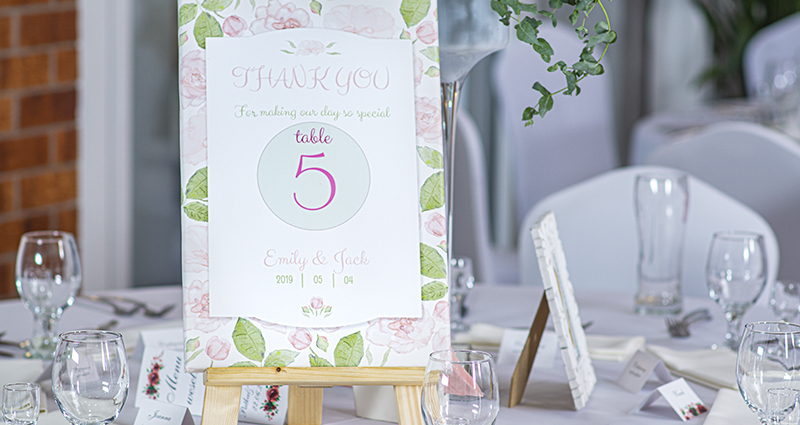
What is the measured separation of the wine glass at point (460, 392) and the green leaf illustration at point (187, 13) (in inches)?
14.6

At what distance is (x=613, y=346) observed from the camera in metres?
1.10

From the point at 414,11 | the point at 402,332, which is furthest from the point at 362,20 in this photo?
the point at 402,332

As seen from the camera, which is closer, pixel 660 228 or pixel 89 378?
pixel 89 378

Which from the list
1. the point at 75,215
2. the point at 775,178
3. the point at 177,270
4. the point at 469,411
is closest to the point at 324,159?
the point at 469,411

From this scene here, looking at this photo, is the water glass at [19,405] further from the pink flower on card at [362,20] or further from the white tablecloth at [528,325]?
the pink flower on card at [362,20]

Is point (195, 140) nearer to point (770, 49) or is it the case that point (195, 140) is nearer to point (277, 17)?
point (277, 17)

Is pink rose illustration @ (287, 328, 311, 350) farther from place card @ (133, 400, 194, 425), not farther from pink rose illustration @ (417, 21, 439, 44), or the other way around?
pink rose illustration @ (417, 21, 439, 44)

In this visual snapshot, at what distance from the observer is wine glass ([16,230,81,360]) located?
1079mm

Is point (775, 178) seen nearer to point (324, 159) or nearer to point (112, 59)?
point (324, 159)

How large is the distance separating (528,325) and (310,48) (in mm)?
629

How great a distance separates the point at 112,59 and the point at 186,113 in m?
2.05

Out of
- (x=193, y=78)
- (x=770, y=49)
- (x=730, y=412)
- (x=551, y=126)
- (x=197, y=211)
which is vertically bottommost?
(x=730, y=412)

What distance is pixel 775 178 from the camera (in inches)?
72.4

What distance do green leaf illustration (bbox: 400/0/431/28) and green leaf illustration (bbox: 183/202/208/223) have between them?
248mm
